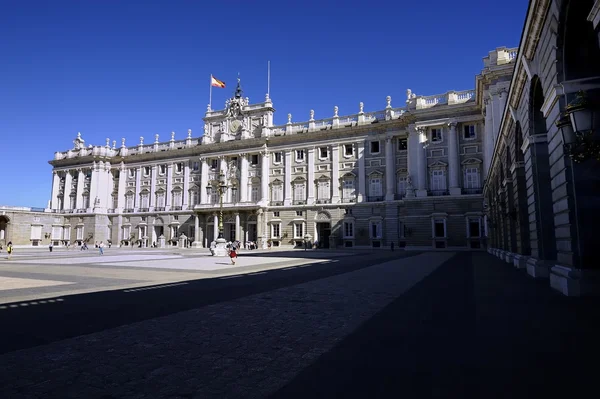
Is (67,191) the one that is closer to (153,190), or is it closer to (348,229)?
(153,190)

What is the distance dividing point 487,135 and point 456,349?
32.5m

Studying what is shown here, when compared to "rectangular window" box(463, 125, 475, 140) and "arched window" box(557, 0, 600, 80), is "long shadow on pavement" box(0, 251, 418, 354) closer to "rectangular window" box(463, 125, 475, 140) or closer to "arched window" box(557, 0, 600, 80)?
"arched window" box(557, 0, 600, 80)

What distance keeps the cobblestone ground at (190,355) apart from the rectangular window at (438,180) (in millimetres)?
35732

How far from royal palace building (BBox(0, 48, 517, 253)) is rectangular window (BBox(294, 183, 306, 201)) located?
13 centimetres

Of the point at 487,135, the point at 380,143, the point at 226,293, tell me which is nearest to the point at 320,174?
the point at 380,143

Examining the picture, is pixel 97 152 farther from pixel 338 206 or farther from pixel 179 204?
pixel 338 206

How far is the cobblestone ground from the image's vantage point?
3.59 m

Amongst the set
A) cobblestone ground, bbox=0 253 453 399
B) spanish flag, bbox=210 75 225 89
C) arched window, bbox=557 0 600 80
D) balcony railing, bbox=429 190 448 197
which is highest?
spanish flag, bbox=210 75 225 89

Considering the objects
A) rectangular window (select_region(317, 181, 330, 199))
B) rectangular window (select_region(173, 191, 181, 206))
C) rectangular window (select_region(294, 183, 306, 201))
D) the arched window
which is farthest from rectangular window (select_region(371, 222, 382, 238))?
the arched window

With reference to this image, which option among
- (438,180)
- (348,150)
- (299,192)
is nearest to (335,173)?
(348,150)

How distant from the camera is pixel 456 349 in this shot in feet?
15.6

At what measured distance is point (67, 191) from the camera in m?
65.4

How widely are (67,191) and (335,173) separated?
47932 millimetres

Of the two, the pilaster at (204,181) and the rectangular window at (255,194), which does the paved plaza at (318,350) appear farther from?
the pilaster at (204,181)
